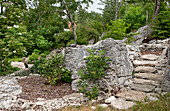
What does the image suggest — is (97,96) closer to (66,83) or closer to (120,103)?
(120,103)

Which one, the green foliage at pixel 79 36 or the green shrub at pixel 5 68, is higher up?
the green foliage at pixel 79 36

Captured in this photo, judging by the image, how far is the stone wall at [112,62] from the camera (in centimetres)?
412

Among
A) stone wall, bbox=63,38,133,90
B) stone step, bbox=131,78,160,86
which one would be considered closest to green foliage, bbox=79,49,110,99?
stone wall, bbox=63,38,133,90

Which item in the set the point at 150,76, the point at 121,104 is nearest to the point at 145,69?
the point at 150,76

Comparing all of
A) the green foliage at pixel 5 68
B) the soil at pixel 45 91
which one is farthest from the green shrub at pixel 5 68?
the soil at pixel 45 91

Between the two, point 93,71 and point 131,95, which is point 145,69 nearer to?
point 131,95

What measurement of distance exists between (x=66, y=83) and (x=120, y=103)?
2.35 meters

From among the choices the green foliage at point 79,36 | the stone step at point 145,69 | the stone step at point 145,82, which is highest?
the green foliage at point 79,36

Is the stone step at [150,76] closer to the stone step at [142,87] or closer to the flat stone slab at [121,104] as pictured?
the stone step at [142,87]

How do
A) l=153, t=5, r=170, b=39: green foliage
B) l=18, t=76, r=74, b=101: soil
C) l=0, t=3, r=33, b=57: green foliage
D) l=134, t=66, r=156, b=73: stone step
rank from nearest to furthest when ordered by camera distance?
l=18, t=76, r=74, b=101: soil, l=134, t=66, r=156, b=73: stone step, l=153, t=5, r=170, b=39: green foliage, l=0, t=3, r=33, b=57: green foliage

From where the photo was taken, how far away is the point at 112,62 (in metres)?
4.23

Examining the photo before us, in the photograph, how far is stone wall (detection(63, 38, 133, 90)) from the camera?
412 centimetres

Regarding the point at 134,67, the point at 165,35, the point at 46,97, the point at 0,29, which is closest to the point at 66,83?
the point at 46,97

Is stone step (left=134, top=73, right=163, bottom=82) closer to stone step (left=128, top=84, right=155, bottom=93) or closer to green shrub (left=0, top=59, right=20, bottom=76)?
stone step (left=128, top=84, right=155, bottom=93)
